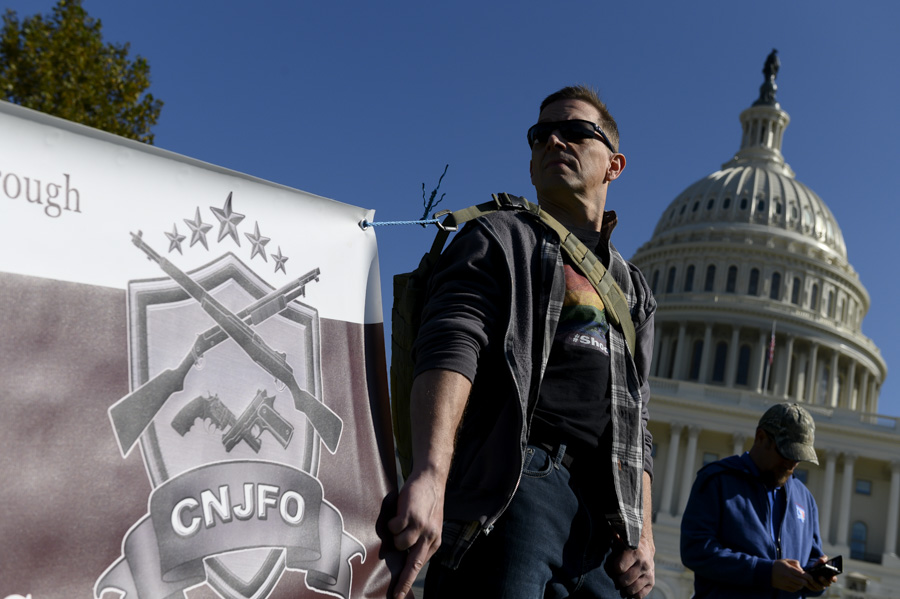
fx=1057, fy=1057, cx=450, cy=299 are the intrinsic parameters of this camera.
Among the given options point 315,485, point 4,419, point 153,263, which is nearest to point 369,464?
point 315,485

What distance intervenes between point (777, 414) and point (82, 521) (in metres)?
4.41

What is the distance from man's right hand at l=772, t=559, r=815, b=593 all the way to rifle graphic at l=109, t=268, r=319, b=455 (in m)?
3.54

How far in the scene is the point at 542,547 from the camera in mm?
3230

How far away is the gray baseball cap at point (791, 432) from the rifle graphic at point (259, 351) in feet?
11.0

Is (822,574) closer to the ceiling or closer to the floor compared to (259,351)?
closer to the floor

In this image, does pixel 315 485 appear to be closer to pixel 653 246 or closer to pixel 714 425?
pixel 714 425

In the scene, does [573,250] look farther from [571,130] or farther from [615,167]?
[615,167]

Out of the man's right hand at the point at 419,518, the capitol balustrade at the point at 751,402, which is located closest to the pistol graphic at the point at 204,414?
the man's right hand at the point at 419,518

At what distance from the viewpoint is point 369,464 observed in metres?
3.16

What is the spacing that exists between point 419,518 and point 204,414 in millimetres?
639

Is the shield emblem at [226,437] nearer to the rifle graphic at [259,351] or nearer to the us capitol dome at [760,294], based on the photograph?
the rifle graphic at [259,351]

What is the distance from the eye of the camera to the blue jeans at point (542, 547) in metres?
3.18

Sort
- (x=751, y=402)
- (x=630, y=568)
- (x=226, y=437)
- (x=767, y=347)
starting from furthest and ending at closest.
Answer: (x=767, y=347)
(x=751, y=402)
(x=630, y=568)
(x=226, y=437)

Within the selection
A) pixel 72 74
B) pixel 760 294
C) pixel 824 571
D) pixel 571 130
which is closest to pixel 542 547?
pixel 571 130
